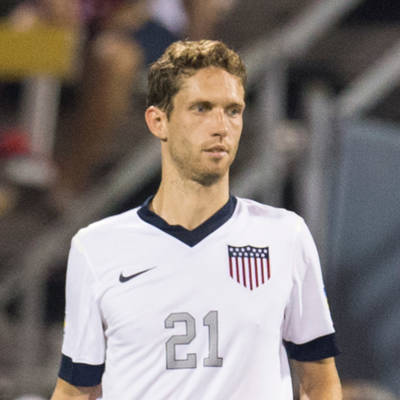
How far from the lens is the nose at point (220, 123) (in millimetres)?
2459

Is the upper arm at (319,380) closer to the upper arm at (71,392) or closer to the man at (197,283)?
the man at (197,283)

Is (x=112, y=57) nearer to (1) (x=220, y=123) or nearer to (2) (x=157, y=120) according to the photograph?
(2) (x=157, y=120)

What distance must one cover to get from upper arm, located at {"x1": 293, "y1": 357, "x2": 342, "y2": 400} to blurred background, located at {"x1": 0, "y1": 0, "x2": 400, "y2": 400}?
2.12 meters

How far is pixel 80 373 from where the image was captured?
2650 millimetres

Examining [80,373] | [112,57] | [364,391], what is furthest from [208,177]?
[112,57]

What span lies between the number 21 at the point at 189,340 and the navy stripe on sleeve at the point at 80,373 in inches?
10.8

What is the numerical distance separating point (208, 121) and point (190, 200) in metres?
0.23

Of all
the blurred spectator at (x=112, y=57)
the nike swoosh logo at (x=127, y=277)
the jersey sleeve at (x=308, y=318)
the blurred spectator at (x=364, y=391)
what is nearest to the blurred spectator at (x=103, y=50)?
the blurred spectator at (x=112, y=57)

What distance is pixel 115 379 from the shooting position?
101 inches

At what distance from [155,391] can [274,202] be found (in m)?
2.92

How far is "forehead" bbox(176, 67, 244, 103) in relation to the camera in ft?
8.16

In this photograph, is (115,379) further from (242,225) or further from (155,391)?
(242,225)

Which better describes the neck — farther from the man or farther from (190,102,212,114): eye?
(190,102,212,114): eye

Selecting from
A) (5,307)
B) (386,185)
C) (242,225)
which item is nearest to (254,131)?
(386,185)
